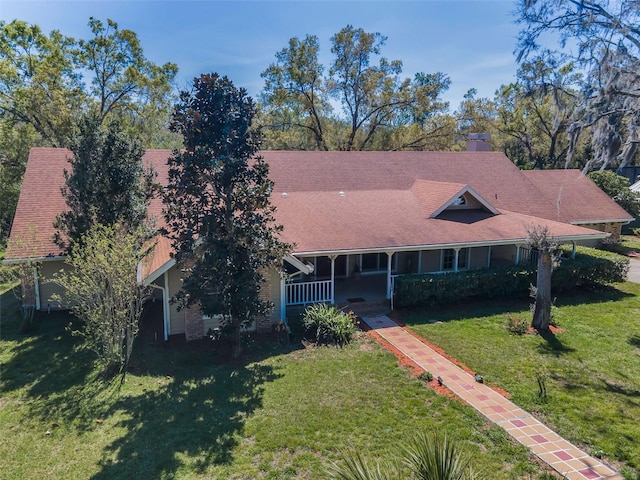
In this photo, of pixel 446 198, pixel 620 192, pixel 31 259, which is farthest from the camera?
pixel 620 192

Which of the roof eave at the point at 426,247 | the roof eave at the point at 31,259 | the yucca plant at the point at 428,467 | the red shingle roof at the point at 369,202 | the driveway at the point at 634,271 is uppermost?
the red shingle roof at the point at 369,202

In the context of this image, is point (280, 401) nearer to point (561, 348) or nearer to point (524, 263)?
point (561, 348)

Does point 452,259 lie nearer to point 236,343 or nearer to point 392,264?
point 392,264

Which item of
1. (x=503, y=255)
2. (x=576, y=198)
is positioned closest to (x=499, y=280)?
(x=503, y=255)

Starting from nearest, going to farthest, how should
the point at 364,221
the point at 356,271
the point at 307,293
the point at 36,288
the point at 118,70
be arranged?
the point at 307,293, the point at 36,288, the point at 364,221, the point at 356,271, the point at 118,70

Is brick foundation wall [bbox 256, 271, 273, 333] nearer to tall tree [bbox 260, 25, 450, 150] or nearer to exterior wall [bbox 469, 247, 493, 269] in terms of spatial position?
exterior wall [bbox 469, 247, 493, 269]

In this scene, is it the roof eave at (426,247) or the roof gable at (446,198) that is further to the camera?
the roof gable at (446,198)

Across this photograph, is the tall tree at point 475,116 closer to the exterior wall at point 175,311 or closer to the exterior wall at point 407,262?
the exterior wall at point 407,262

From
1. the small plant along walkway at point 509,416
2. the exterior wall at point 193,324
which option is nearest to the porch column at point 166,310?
the exterior wall at point 193,324
